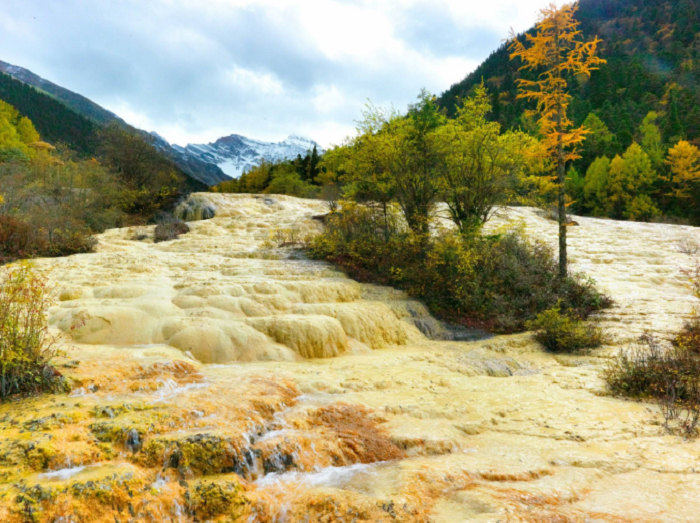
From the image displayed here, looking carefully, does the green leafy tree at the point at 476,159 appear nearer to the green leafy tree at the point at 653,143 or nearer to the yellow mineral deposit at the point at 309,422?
the yellow mineral deposit at the point at 309,422

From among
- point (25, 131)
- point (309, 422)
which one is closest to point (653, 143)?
point (309, 422)

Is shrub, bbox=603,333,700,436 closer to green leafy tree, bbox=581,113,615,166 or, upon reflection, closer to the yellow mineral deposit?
the yellow mineral deposit

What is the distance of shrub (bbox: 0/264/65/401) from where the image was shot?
14.3ft

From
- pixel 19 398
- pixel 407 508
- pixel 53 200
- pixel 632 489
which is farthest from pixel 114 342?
pixel 53 200

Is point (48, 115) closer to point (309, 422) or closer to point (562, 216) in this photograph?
point (562, 216)

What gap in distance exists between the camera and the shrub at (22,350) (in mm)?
4352

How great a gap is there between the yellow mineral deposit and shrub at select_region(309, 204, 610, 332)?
1.33 metres

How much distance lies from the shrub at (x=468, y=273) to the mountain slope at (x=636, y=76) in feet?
113

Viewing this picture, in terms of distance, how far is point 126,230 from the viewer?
60.1 ft

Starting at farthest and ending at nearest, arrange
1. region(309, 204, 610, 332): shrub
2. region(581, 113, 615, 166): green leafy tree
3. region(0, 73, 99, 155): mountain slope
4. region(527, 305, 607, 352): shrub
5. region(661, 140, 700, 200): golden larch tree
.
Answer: region(0, 73, 99, 155): mountain slope, region(581, 113, 615, 166): green leafy tree, region(661, 140, 700, 200): golden larch tree, region(309, 204, 610, 332): shrub, region(527, 305, 607, 352): shrub

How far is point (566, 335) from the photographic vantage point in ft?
28.9

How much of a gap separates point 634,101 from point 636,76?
8.26 metres

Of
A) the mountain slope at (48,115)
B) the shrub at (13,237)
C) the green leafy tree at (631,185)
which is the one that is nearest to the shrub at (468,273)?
the shrub at (13,237)

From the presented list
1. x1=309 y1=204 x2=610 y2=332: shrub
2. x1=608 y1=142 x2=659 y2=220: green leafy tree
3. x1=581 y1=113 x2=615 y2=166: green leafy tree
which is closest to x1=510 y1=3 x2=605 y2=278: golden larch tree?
x1=309 y1=204 x2=610 y2=332: shrub
